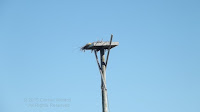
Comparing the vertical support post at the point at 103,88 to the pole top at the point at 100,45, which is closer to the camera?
the vertical support post at the point at 103,88

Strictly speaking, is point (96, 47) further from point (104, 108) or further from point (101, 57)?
point (104, 108)

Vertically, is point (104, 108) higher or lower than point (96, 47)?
lower

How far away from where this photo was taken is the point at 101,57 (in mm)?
37312

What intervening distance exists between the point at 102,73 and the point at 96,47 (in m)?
1.69

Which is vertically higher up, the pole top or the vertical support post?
the pole top

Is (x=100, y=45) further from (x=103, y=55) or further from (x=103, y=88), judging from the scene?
(x=103, y=88)

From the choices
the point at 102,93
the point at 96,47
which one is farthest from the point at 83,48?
the point at 102,93

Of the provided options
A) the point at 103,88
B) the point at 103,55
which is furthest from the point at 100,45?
the point at 103,88

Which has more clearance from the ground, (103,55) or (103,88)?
(103,55)

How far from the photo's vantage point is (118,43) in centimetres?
3681

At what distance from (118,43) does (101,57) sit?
1467 mm

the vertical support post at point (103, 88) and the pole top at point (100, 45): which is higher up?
the pole top at point (100, 45)

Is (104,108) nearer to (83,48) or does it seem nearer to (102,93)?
(102,93)

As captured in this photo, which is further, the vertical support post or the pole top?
the pole top
